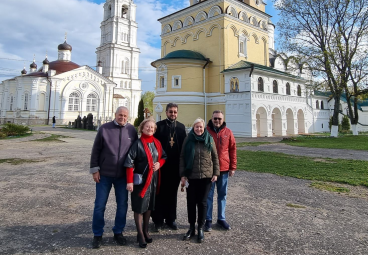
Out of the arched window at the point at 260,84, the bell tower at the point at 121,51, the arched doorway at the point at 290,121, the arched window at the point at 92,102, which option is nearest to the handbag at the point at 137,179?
the arched window at the point at 260,84

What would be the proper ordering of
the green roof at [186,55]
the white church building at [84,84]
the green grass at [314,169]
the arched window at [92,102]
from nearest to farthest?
the green grass at [314,169]
the green roof at [186,55]
the white church building at [84,84]
the arched window at [92,102]

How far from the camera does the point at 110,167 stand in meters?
3.09

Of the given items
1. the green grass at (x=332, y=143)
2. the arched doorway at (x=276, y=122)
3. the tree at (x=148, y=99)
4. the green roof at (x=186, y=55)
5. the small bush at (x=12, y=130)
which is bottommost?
the green grass at (x=332, y=143)

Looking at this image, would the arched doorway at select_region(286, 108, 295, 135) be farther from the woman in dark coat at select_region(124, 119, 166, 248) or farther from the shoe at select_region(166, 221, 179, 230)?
the woman in dark coat at select_region(124, 119, 166, 248)

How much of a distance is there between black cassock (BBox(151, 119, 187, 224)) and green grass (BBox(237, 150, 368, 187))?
4.42m

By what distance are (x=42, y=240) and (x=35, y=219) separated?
0.79m

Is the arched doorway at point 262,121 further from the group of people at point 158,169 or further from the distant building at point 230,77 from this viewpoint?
the group of people at point 158,169

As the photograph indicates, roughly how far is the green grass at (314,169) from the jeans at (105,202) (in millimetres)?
5194

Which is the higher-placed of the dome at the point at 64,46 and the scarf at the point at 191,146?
the dome at the point at 64,46

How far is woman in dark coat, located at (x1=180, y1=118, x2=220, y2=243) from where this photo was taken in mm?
3318

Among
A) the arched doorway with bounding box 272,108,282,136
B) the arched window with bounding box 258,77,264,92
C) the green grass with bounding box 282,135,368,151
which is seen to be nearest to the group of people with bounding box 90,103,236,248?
the green grass with bounding box 282,135,368,151

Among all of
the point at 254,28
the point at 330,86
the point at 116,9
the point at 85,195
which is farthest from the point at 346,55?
the point at 116,9

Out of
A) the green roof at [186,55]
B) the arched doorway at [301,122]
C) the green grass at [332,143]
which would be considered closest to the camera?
Answer: the green grass at [332,143]

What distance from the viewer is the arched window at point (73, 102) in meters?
39.6
